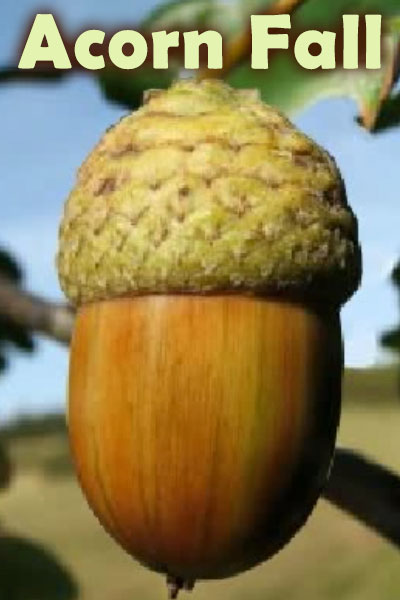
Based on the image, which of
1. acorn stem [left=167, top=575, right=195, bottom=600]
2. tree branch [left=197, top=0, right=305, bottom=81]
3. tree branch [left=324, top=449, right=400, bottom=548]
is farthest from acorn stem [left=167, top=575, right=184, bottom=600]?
tree branch [left=197, top=0, right=305, bottom=81]

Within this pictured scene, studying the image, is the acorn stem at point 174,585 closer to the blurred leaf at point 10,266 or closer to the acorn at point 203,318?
the acorn at point 203,318

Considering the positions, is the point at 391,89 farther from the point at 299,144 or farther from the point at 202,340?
the point at 202,340

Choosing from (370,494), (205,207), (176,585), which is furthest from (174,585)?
(205,207)

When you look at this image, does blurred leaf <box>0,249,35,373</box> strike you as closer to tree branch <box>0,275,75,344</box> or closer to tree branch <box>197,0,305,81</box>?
tree branch <box>0,275,75,344</box>

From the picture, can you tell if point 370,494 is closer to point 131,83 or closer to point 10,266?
point 131,83

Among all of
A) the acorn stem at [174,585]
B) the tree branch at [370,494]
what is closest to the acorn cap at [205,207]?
the tree branch at [370,494]

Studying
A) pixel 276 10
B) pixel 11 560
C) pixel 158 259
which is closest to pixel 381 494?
pixel 158 259
